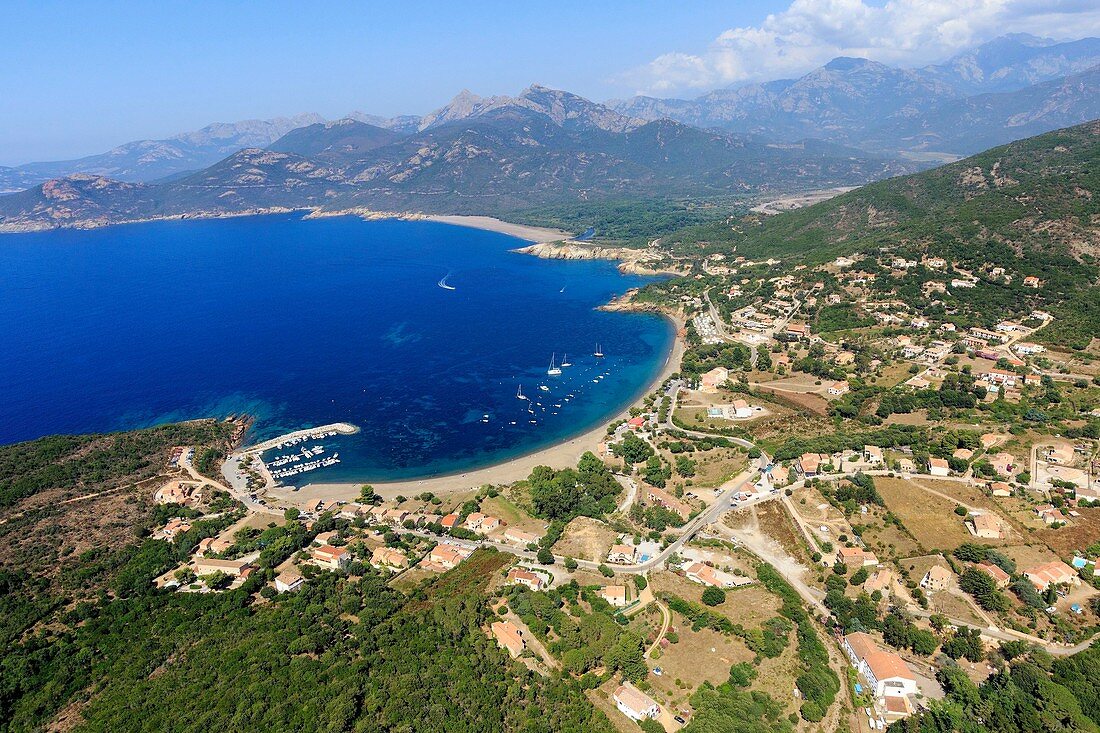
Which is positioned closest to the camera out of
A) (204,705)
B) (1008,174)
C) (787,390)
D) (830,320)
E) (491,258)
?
(204,705)

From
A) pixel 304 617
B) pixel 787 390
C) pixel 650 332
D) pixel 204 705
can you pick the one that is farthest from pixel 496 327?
pixel 204 705

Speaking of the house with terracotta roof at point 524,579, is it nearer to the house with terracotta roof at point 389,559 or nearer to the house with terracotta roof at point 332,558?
the house with terracotta roof at point 389,559

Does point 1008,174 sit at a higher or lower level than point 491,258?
higher

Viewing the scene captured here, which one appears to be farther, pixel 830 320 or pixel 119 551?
pixel 830 320

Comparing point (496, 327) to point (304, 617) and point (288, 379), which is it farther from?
point (304, 617)

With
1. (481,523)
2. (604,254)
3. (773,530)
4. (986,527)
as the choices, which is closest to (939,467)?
(986,527)

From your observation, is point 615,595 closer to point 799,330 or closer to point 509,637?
point 509,637
